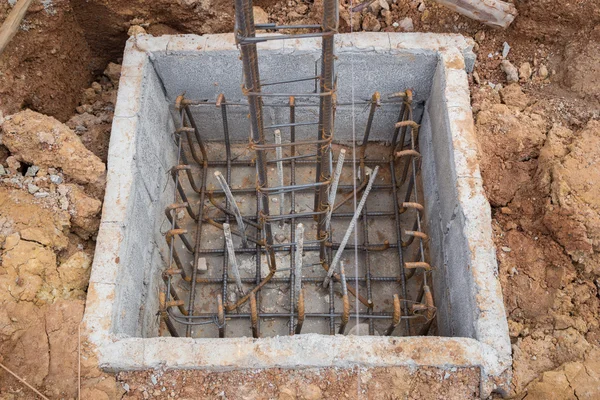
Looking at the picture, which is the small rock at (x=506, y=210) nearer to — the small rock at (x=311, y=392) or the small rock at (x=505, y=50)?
the small rock at (x=505, y=50)

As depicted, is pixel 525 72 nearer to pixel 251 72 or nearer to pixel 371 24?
pixel 371 24

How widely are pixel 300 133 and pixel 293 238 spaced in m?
1.12

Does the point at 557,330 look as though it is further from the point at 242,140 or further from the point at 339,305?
the point at 242,140

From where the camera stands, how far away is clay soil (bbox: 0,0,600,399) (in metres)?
3.31

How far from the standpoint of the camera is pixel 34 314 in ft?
11.2

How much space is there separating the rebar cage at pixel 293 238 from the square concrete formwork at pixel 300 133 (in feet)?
0.56

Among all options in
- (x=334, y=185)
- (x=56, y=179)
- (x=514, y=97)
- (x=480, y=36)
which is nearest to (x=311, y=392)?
(x=334, y=185)

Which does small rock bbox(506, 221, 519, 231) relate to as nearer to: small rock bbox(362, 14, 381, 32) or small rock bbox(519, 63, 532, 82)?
small rock bbox(519, 63, 532, 82)

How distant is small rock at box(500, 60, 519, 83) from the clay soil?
47 mm

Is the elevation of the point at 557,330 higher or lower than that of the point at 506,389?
higher

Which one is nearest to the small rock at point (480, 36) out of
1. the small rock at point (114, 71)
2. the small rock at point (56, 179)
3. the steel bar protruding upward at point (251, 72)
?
the steel bar protruding upward at point (251, 72)

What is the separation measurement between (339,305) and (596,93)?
2.65 meters

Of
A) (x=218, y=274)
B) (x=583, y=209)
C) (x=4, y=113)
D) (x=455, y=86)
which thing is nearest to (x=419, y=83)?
(x=455, y=86)

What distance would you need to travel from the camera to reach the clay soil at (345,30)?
3312 mm
